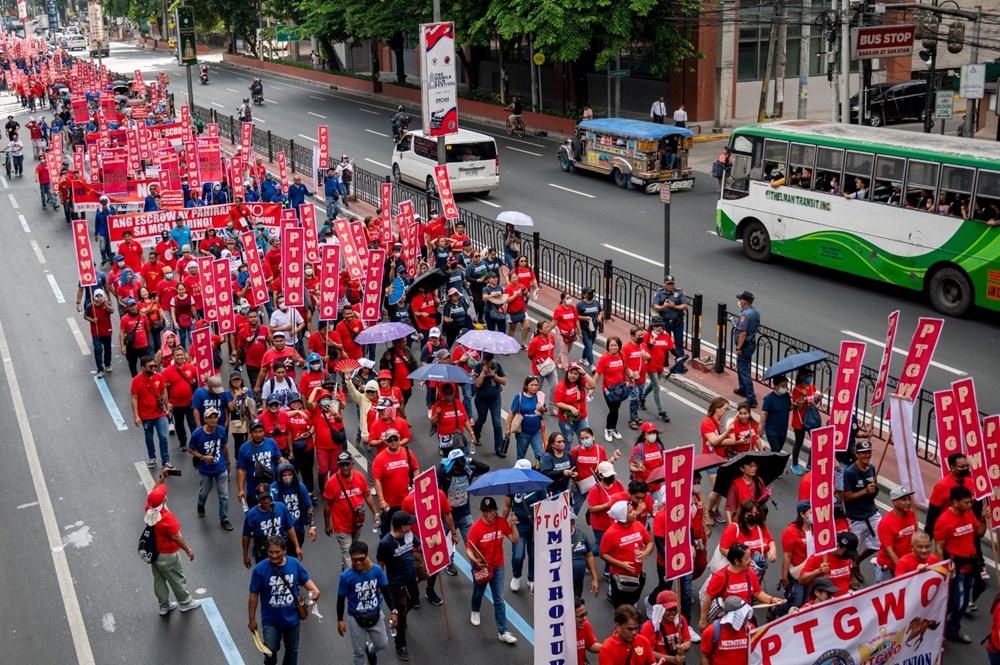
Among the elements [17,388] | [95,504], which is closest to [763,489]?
[95,504]

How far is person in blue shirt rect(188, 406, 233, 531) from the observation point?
12.4 meters

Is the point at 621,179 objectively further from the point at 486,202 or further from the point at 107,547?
the point at 107,547

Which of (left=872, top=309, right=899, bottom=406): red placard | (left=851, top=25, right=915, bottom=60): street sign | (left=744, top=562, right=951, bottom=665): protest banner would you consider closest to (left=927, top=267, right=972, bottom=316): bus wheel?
(left=872, top=309, right=899, bottom=406): red placard

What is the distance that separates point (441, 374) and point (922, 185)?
1181cm

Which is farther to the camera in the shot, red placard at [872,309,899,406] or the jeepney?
the jeepney

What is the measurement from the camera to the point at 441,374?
1307 cm

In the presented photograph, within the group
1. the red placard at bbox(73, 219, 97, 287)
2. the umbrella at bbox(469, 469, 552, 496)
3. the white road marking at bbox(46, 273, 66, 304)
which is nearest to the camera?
the umbrella at bbox(469, 469, 552, 496)

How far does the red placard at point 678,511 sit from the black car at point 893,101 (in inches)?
1374

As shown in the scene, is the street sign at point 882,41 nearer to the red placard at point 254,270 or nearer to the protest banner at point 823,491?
the red placard at point 254,270

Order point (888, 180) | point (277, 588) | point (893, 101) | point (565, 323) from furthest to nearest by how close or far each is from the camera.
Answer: point (893, 101) < point (888, 180) < point (565, 323) < point (277, 588)

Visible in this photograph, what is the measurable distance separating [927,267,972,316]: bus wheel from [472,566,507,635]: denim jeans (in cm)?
1308

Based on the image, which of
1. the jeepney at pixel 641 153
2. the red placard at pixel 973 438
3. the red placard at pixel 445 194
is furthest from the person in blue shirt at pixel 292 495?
the jeepney at pixel 641 153

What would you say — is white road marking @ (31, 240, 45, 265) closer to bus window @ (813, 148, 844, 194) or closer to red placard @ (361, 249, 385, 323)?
red placard @ (361, 249, 385, 323)

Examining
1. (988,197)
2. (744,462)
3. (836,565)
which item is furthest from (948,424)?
(988,197)
